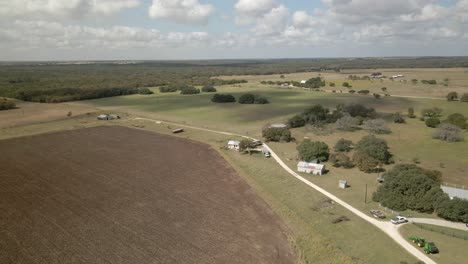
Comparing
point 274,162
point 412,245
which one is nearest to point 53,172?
point 274,162

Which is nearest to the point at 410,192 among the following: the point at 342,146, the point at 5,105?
the point at 342,146

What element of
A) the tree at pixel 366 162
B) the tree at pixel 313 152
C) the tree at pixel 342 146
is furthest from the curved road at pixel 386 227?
the tree at pixel 342 146

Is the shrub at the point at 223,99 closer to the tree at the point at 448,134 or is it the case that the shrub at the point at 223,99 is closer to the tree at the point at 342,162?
the tree at the point at 448,134

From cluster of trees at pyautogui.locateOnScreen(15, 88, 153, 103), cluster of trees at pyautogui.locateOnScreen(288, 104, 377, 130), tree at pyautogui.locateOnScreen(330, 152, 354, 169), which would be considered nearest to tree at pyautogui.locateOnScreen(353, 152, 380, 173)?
tree at pyautogui.locateOnScreen(330, 152, 354, 169)

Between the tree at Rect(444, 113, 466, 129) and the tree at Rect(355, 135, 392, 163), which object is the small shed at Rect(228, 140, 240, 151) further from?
the tree at Rect(444, 113, 466, 129)

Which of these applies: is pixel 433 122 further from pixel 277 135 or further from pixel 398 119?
pixel 277 135

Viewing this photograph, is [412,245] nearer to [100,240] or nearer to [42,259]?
[100,240]
